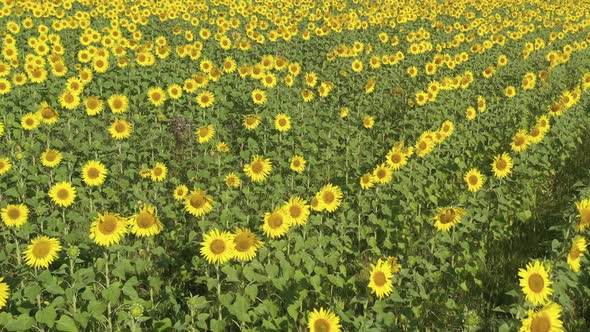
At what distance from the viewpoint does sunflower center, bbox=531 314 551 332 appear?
3.59 meters

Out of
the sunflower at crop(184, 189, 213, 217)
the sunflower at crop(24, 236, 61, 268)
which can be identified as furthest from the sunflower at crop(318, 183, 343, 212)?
the sunflower at crop(24, 236, 61, 268)

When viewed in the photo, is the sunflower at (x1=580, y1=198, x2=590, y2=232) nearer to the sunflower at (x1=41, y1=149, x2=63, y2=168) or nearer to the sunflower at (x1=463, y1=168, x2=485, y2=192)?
the sunflower at (x1=463, y1=168, x2=485, y2=192)

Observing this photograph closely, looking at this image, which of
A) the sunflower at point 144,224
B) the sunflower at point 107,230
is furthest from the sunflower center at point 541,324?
the sunflower at point 107,230

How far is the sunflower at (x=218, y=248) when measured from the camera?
440 centimetres

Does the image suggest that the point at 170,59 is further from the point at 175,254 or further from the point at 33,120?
the point at 175,254

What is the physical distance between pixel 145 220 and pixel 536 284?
372cm

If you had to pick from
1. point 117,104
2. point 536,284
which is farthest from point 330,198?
point 117,104

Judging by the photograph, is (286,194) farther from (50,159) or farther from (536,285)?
(536,285)

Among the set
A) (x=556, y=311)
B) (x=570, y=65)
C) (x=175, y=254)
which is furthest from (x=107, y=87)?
(x=570, y=65)

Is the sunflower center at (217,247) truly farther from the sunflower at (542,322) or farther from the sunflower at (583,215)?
the sunflower at (583,215)

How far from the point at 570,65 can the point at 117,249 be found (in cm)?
1392

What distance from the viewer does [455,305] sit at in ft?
15.3

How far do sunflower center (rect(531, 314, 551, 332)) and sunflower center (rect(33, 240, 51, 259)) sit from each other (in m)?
4.31

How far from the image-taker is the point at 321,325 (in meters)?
3.89
